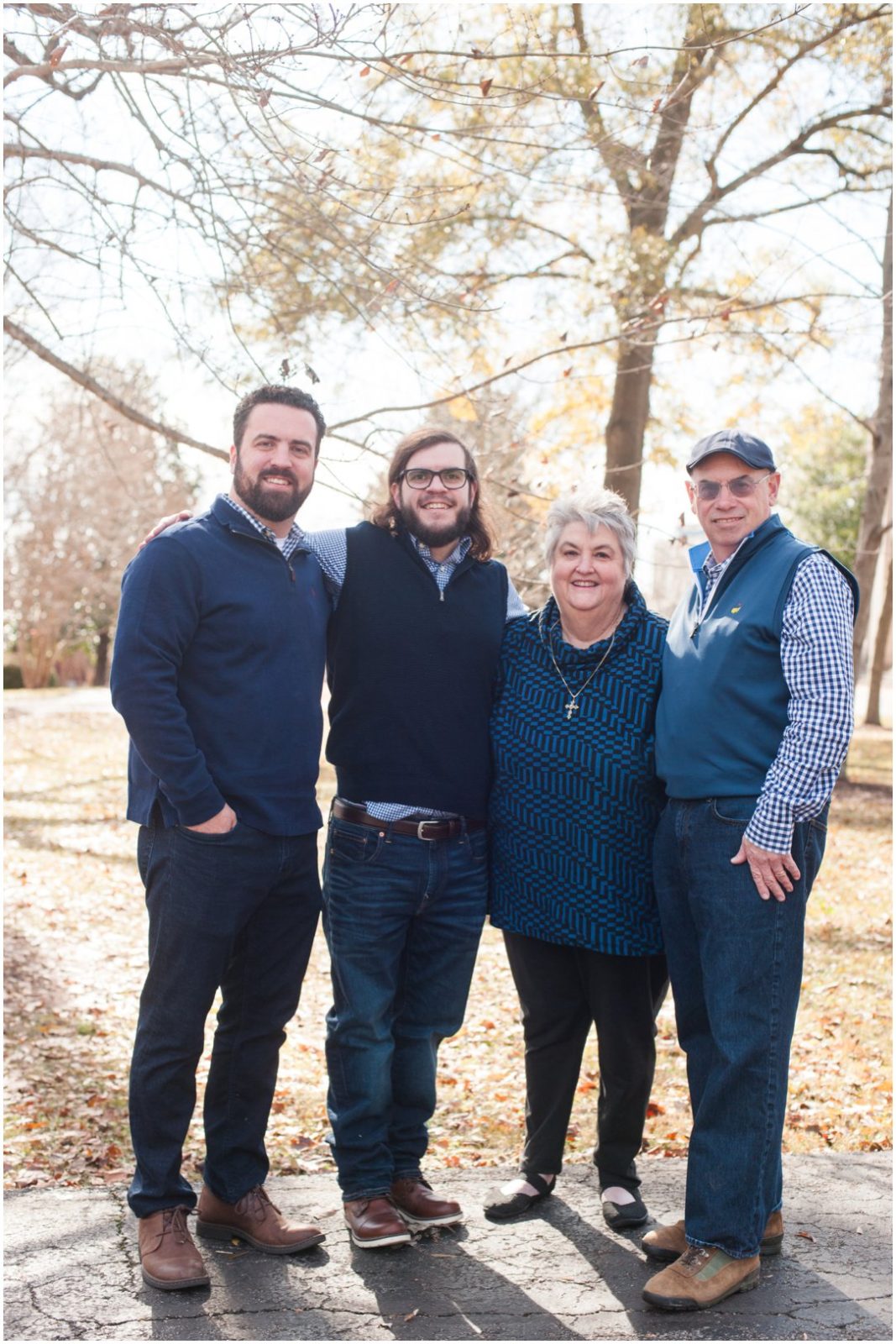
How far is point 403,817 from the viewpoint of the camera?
387 cm

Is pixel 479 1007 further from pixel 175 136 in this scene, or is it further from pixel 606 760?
pixel 175 136

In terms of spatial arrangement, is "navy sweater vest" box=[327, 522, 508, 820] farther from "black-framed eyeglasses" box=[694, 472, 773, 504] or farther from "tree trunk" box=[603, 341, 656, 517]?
"tree trunk" box=[603, 341, 656, 517]

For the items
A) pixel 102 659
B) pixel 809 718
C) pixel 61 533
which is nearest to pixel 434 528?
pixel 809 718

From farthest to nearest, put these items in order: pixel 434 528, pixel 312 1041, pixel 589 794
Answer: pixel 312 1041, pixel 434 528, pixel 589 794

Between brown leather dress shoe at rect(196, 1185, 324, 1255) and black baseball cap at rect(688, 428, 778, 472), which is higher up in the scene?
black baseball cap at rect(688, 428, 778, 472)

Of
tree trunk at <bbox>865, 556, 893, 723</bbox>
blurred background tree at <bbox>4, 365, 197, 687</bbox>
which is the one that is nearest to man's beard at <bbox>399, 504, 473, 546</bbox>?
tree trunk at <bbox>865, 556, 893, 723</bbox>

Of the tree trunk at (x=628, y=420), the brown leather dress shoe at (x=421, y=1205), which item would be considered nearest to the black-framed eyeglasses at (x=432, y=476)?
the brown leather dress shoe at (x=421, y=1205)

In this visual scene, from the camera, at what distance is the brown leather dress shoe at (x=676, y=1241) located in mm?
3672

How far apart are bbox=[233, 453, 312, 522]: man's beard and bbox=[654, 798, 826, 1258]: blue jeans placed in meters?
1.51

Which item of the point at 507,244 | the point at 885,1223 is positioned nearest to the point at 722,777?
the point at 885,1223

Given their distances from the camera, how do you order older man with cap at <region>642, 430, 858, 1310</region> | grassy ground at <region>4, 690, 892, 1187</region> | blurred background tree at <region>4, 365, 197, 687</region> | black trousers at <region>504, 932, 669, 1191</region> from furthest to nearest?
blurred background tree at <region>4, 365, 197, 687</region>, grassy ground at <region>4, 690, 892, 1187</region>, black trousers at <region>504, 932, 669, 1191</region>, older man with cap at <region>642, 430, 858, 1310</region>

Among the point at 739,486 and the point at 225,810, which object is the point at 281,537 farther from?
the point at 739,486

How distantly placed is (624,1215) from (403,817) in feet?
4.73

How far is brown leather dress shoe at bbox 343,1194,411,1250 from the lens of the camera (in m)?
3.70
